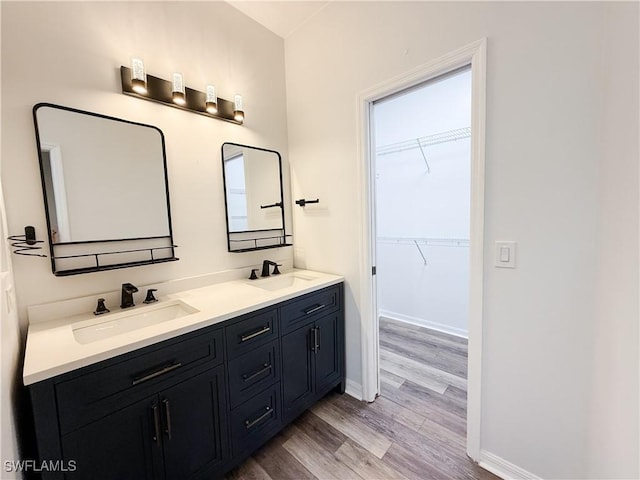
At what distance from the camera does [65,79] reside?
129cm

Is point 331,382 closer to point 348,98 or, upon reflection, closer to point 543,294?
point 543,294

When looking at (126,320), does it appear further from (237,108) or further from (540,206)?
(540,206)

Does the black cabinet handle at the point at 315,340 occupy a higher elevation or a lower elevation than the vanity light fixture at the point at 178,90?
lower

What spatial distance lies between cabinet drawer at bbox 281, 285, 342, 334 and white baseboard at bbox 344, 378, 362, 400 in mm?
608

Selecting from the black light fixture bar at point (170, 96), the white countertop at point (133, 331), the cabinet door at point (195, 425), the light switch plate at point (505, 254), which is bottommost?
the cabinet door at point (195, 425)

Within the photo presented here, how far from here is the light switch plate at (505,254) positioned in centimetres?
126

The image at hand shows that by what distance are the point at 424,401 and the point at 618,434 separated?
3.90 ft

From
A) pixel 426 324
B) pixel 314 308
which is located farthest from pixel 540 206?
pixel 426 324

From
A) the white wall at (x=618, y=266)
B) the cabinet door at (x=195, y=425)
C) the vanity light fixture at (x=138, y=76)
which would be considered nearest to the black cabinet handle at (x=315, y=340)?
the cabinet door at (x=195, y=425)

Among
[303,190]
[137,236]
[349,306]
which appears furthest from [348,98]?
[137,236]

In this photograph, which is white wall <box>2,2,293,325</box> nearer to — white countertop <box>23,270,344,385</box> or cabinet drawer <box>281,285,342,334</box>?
white countertop <box>23,270,344,385</box>

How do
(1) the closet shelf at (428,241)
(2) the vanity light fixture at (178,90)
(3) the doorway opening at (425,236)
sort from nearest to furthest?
(2) the vanity light fixture at (178,90)
(3) the doorway opening at (425,236)
(1) the closet shelf at (428,241)

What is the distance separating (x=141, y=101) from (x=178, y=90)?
21 cm

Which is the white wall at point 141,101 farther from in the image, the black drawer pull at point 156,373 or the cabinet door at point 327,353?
the cabinet door at point 327,353
